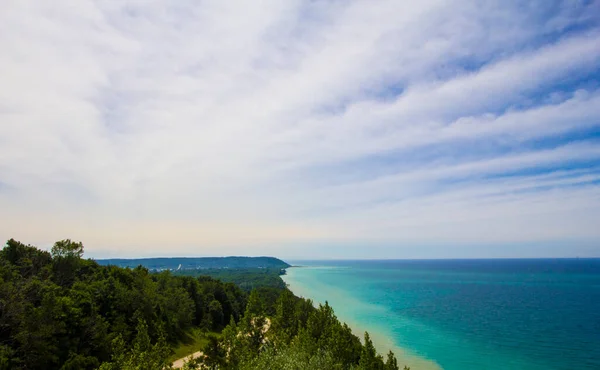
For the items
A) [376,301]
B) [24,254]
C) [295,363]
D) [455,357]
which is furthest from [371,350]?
[376,301]

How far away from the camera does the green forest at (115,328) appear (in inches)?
1298

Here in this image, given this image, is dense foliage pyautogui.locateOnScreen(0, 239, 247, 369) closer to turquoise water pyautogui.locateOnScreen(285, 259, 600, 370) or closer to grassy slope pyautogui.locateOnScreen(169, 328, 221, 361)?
grassy slope pyautogui.locateOnScreen(169, 328, 221, 361)

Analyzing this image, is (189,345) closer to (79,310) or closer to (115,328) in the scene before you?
(115,328)

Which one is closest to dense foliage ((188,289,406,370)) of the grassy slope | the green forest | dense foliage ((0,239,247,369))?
the green forest

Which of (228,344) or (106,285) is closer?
(228,344)

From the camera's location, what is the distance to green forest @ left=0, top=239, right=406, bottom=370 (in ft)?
108

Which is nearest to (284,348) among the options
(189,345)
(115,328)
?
(115,328)

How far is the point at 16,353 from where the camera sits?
3469 cm

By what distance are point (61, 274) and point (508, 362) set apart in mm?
74970

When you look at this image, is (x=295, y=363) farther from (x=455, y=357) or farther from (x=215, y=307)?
(x=215, y=307)

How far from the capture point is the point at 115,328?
1893 inches

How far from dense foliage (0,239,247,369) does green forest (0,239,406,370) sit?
123mm

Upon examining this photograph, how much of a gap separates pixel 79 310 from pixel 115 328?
20.0ft

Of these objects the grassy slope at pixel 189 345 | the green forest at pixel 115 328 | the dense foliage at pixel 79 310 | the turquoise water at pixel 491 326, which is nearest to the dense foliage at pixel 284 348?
the green forest at pixel 115 328
